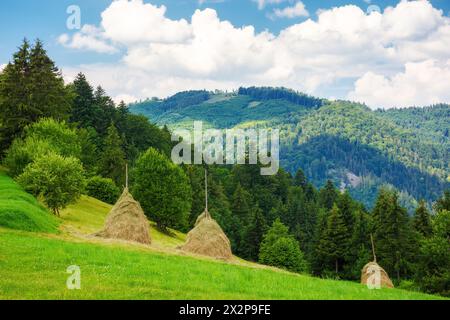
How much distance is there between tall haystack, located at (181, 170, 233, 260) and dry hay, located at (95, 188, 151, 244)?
10.7 feet

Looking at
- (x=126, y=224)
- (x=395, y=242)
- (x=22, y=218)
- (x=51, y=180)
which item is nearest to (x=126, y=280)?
(x=22, y=218)

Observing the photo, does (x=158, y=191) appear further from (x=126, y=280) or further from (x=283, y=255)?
(x=126, y=280)

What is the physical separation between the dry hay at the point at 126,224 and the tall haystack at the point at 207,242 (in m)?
3.27

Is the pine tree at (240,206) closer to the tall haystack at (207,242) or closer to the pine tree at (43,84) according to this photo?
the pine tree at (43,84)

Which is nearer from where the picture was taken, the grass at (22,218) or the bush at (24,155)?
the grass at (22,218)

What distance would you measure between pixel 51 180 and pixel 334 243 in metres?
44.6

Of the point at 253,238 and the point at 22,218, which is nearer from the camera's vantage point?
the point at 22,218

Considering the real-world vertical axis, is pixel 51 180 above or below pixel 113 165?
below

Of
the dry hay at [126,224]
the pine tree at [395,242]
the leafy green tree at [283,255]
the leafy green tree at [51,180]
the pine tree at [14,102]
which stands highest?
the pine tree at [14,102]

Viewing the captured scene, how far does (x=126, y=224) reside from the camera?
36.3 metres

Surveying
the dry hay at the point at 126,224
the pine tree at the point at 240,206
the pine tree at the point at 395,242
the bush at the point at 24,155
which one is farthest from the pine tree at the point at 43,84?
the pine tree at the point at 240,206

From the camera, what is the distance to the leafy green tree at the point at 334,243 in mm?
77125
